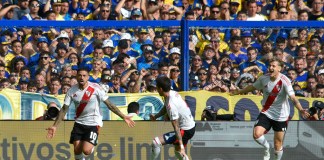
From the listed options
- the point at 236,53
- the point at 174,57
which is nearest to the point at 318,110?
the point at 236,53

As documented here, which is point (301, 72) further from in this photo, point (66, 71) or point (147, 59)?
point (66, 71)

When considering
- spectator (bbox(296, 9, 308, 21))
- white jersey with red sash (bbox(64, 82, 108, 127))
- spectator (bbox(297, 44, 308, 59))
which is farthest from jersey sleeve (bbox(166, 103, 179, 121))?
spectator (bbox(296, 9, 308, 21))

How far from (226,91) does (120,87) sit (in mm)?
1820

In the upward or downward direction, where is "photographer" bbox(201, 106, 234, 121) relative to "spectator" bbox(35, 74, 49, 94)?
downward

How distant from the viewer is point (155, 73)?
17.6m

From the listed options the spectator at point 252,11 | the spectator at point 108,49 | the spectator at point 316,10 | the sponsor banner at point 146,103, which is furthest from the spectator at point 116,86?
the spectator at point 316,10

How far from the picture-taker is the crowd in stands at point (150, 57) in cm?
1741

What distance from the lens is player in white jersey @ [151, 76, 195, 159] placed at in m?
15.0

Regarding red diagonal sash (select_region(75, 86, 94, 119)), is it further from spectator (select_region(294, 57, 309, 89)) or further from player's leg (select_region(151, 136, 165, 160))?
spectator (select_region(294, 57, 309, 89))

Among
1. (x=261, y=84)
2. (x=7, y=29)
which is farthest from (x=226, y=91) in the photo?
(x=7, y=29)

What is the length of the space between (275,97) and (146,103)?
240cm

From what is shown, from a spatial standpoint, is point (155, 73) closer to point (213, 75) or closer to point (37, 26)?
point (213, 75)

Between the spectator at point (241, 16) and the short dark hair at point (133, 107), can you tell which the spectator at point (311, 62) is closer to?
the spectator at point (241, 16)

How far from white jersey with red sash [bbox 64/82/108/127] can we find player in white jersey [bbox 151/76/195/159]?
0.87m
